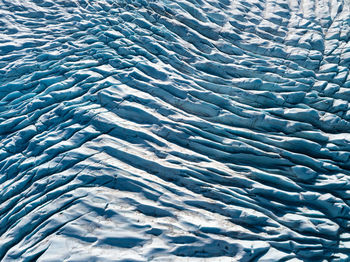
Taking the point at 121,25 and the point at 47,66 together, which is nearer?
the point at 47,66

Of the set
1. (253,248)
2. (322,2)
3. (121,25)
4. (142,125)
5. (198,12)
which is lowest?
(253,248)

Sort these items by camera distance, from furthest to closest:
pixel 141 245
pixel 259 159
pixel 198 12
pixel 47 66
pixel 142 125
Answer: pixel 198 12 < pixel 47 66 < pixel 142 125 < pixel 259 159 < pixel 141 245

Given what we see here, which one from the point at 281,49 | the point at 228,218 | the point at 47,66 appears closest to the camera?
the point at 228,218

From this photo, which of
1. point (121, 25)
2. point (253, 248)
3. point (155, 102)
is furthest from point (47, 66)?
point (253, 248)

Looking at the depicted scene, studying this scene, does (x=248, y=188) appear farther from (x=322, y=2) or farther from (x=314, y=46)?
(x=322, y=2)

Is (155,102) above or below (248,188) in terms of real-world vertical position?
above

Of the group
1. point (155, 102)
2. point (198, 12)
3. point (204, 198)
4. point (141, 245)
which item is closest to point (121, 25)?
point (198, 12)
